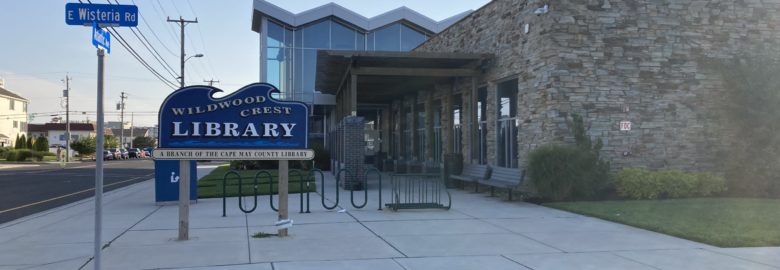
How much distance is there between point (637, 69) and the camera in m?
15.8

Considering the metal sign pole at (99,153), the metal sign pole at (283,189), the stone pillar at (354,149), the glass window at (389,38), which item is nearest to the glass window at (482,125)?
the stone pillar at (354,149)

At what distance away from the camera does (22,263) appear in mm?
7262

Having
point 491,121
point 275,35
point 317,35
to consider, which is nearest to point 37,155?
point 275,35

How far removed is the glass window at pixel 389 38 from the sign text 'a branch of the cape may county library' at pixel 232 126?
35372mm

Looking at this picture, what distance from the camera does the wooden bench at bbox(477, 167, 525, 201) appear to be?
581 inches

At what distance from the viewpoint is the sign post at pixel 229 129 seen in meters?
8.81

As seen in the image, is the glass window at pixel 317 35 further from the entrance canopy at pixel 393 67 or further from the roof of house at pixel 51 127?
the roof of house at pixel 51 127

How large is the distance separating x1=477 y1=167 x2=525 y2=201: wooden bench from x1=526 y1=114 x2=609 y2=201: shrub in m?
0.58

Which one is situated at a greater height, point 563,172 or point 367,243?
point 563,172

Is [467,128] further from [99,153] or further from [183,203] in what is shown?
[99,153]

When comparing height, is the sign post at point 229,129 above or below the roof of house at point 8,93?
below

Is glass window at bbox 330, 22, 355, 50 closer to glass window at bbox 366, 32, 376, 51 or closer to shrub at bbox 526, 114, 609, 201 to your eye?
glass window at bbox 366, 32, 376, 51

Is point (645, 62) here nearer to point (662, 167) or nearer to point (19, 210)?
point (662, 167)

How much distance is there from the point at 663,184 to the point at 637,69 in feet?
10.7
